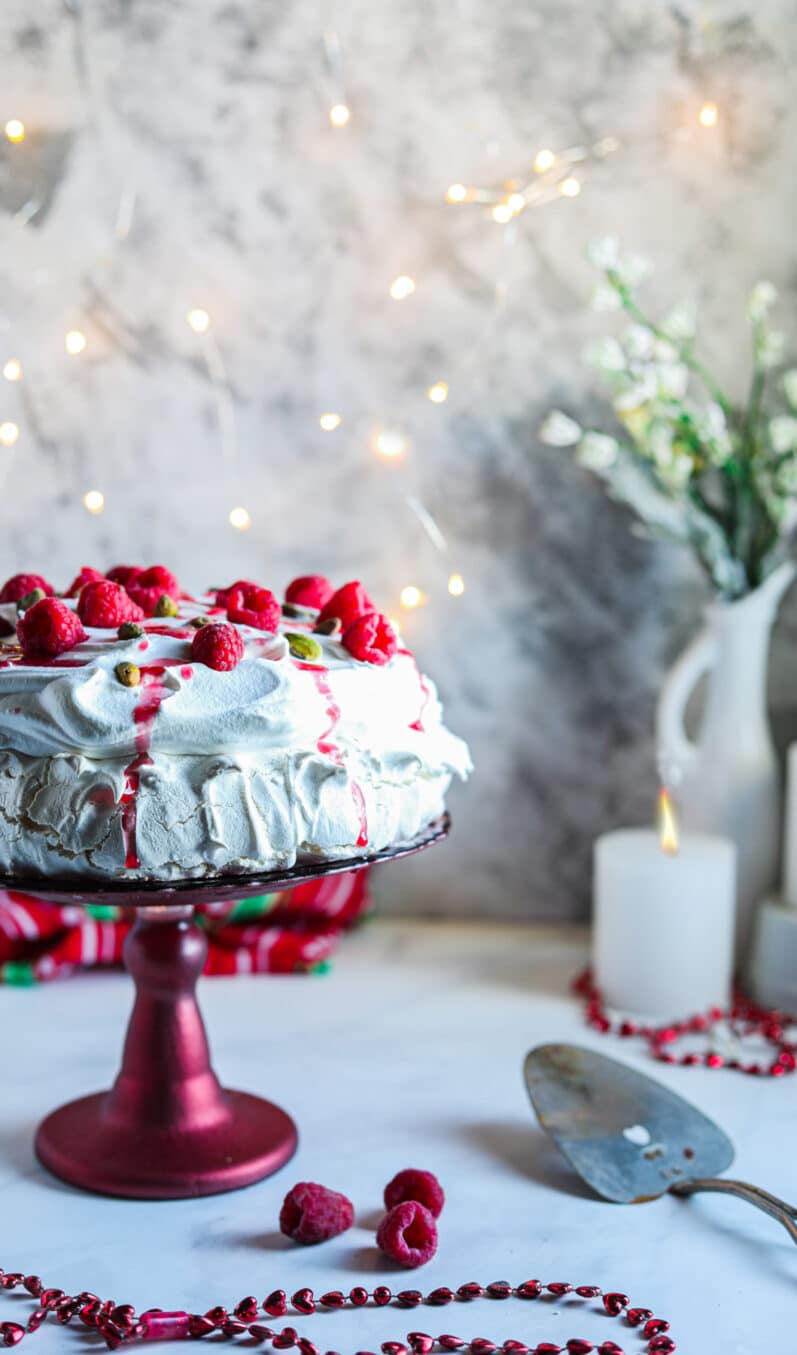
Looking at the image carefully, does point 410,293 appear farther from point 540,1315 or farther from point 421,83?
point 540,1315

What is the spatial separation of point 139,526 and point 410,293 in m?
0.42

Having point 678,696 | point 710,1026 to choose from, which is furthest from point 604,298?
point 710,1026

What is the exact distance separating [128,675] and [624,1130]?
0.55 meters

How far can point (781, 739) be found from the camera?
1661mm

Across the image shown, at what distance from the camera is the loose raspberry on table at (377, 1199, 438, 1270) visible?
948 mm

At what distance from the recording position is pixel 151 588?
1121 mm

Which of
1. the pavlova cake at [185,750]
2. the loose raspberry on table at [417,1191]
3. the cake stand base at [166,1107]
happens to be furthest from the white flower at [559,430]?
the loose raspberry on table at [417,1191]

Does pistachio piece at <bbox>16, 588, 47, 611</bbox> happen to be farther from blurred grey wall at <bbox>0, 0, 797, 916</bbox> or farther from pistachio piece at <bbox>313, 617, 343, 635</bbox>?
blurred grey wall at <bbox>0, 0, 797, 916</bbox>

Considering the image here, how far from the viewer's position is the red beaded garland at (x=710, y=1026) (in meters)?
1.33

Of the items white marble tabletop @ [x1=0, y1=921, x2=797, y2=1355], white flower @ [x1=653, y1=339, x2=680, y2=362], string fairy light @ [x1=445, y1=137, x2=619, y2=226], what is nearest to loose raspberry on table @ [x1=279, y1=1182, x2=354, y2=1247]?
white marble tabletop @ [x1=0, y1=921, x2=797, y2=1355]

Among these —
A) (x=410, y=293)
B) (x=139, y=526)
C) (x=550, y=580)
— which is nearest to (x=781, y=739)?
(x=550, y=580)

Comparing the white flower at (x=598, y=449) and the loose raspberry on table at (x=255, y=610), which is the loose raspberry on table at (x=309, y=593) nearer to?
the loose raspberry on table at (x=255, y=610)

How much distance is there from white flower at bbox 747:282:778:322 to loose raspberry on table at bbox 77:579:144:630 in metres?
0.82

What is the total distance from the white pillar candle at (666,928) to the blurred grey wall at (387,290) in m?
0.25
